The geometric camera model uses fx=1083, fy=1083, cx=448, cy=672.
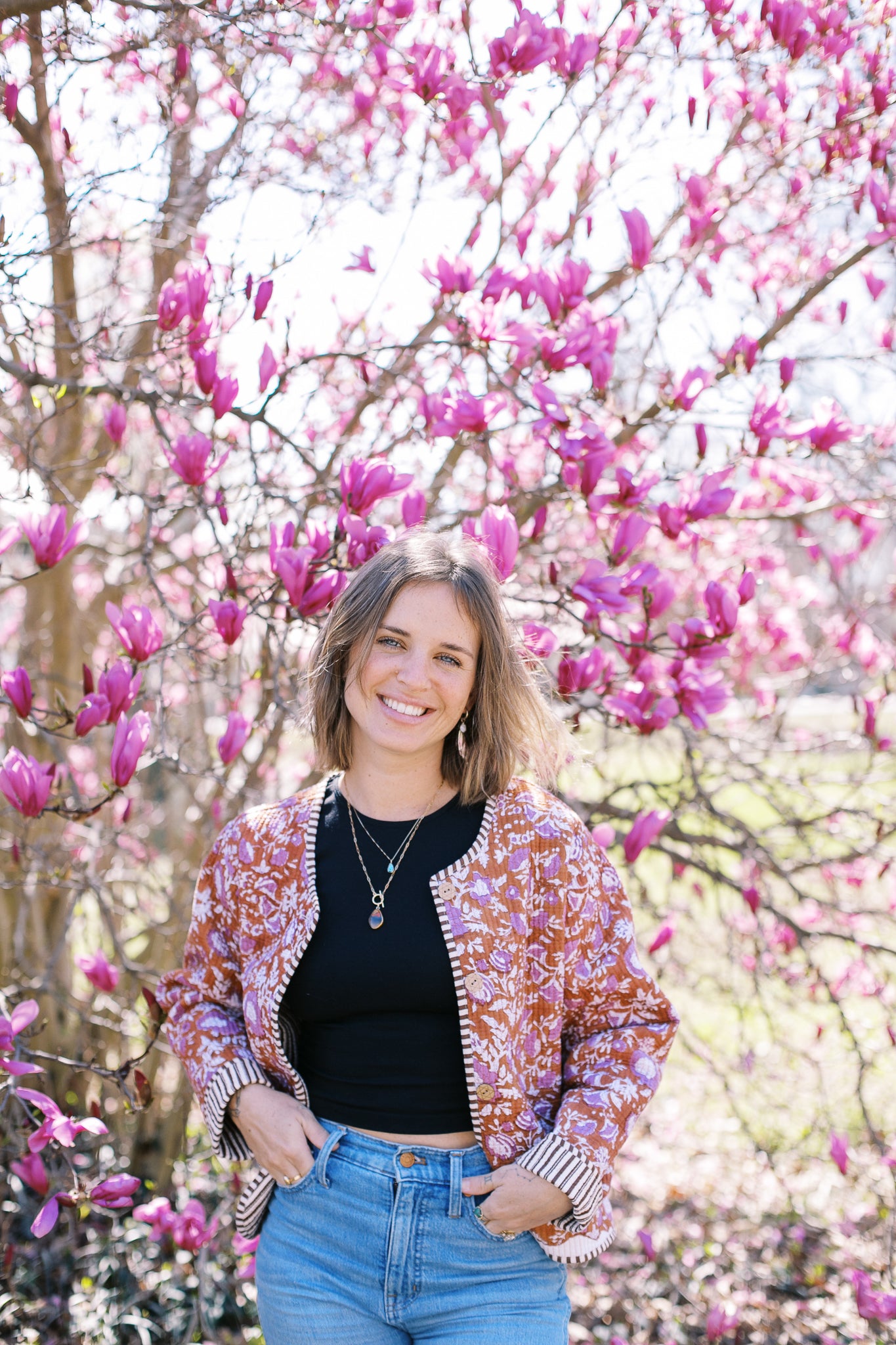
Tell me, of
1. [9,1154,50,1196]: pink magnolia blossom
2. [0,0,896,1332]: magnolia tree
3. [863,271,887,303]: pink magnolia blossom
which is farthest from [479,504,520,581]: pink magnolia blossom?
[863,271,887,303]: pink magnolia blossom

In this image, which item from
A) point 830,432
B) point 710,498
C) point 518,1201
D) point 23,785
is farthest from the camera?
point 830,432

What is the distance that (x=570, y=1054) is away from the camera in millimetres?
1544

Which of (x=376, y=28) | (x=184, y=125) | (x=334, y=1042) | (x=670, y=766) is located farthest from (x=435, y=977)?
(x=670, y=766)

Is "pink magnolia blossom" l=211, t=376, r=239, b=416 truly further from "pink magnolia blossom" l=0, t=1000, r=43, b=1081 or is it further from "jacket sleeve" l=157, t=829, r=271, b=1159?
"pink magnolia blossom" l=0, t=1000, r=43, b=1081

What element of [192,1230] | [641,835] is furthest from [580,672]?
[192,1230]

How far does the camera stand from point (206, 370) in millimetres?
1845

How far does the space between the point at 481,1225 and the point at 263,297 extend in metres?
1.55

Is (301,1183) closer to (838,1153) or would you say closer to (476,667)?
(476,667)

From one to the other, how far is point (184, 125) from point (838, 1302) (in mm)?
3323

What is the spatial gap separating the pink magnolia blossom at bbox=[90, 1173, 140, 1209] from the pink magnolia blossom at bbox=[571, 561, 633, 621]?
1.15m

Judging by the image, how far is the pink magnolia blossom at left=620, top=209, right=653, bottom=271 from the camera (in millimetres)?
2051

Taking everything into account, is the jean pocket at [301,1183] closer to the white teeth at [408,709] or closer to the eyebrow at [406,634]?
the white teeth at [408,709]

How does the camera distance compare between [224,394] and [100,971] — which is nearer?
[224,394]

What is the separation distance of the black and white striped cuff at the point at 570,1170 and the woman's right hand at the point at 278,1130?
302mm
